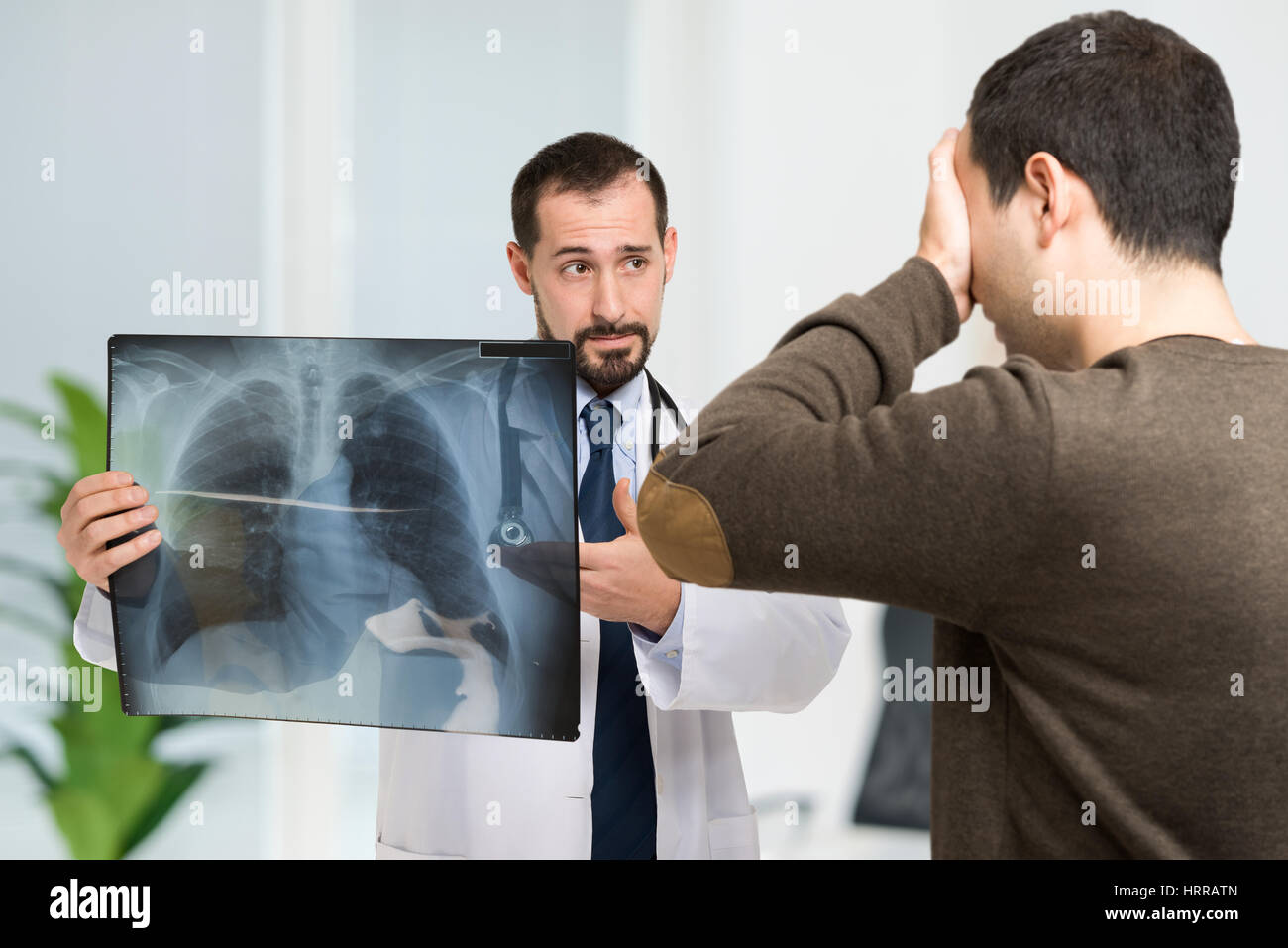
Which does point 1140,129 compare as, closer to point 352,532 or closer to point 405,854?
point 352,532

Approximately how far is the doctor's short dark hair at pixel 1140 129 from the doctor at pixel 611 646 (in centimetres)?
55

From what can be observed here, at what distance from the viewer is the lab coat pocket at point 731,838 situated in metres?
1.41

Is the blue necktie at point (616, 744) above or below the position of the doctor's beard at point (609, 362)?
below

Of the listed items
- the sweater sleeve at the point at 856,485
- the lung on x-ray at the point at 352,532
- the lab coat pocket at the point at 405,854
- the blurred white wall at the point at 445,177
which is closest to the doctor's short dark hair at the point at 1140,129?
the sweater sleeve at the point at 856,485

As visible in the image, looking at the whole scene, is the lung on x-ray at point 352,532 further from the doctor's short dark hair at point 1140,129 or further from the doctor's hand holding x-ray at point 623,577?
the doctor's short dark hair at point 1140,129

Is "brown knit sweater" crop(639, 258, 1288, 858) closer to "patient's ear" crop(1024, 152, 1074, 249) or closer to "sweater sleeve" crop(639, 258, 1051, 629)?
"sweater sleeve" crop(639, 258, 1051, 629)

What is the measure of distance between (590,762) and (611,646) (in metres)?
0.15

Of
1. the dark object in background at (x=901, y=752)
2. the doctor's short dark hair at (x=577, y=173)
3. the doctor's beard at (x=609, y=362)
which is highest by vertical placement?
the doctor's short dark hair at (x=577, y=173)

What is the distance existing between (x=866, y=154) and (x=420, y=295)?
1208 millimetres

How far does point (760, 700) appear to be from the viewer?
52.2 inches

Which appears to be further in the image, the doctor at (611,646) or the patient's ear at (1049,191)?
the doctor at (611,646)

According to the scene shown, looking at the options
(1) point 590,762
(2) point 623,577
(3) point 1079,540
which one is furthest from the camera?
(1) point 590,762

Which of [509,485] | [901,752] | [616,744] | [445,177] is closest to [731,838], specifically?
[616,744]

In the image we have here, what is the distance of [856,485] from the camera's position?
2.12ft
